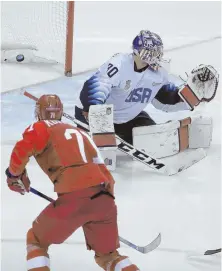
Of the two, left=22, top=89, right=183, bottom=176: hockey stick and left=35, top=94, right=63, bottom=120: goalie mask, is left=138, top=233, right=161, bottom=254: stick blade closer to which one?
left=35, top=94, right=63, bottom=120: goalie mask

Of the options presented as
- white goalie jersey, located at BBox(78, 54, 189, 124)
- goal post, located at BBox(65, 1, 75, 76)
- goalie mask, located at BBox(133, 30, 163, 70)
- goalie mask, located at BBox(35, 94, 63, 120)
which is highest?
goal post, located at BBox(65, 1, 75, 76)

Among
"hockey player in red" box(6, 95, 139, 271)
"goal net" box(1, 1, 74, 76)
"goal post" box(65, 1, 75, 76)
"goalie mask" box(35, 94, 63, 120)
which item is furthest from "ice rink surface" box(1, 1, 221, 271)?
"goal net" box(1, 1, 74, 76)

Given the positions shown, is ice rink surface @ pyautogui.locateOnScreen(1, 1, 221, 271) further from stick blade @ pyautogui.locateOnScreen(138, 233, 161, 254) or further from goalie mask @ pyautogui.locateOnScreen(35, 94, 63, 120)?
goalie mask @ pyautogui.locateOnScreen(35, 94, 63, 120)

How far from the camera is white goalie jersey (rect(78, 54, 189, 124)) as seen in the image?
356cm

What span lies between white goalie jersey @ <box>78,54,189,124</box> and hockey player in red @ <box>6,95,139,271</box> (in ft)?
3.94

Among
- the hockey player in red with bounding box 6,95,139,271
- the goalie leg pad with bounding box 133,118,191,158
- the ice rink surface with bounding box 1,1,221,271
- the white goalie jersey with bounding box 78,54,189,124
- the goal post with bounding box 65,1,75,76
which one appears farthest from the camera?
the goal post with bounding box 65,1,75,76

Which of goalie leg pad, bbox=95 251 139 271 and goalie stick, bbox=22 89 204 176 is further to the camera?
goalie stick, bbox=22 89 204 176

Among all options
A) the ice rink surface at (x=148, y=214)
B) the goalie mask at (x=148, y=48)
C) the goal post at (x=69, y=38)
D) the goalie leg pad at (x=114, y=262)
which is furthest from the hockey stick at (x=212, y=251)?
the goal post at (x=69, y=38)

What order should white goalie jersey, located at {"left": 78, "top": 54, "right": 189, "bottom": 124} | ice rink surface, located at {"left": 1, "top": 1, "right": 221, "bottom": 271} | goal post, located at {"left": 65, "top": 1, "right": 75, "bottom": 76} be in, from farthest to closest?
goal post, located at {"left": 65, "top": 1, "right": 75, "bottom": 76} → white goalie jersey, located at {"left": 78, "top": 54, "right": 189, "bottom": 124} → ice rink surface, located at {"left": 1, "top": 1, "right": 221, "bottom": 271}

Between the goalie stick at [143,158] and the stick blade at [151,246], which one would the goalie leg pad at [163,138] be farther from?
the stick blade at [151,246]

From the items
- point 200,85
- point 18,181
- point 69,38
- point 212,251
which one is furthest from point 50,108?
point 69,38

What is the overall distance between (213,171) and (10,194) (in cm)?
103

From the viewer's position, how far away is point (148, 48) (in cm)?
357

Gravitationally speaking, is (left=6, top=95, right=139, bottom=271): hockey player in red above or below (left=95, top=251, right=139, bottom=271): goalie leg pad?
above
